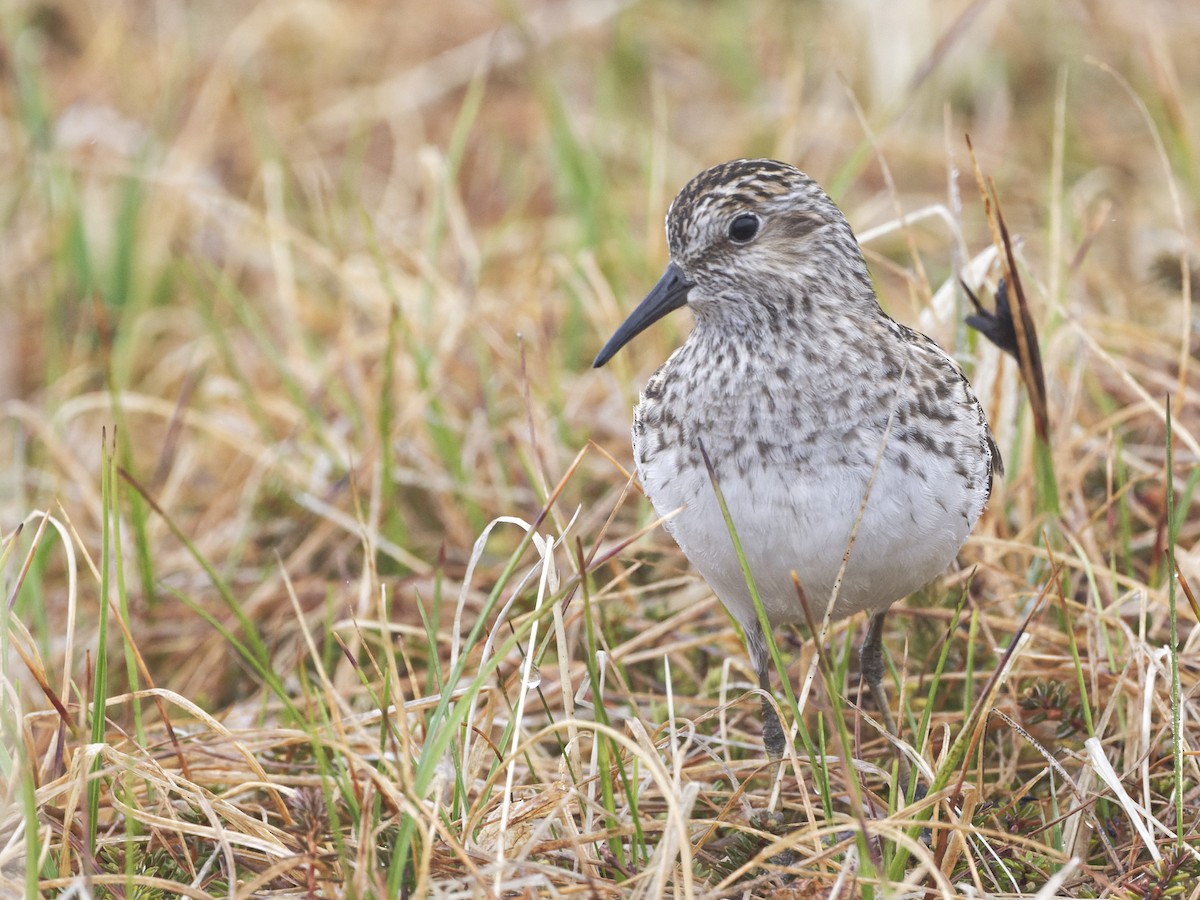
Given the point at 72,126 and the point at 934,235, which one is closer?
the point at 934,235

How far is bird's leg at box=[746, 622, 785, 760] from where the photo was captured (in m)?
3.72

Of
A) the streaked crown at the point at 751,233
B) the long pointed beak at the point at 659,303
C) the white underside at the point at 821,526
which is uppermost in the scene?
the streaked crown at the point at 751,233

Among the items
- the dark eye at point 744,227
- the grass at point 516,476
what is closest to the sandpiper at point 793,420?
the dark eye at point 744,227

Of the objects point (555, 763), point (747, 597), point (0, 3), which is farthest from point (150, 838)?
point (0, 3)

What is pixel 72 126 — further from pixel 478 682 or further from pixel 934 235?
pixel 478 682

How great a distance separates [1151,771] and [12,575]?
3.55 meters

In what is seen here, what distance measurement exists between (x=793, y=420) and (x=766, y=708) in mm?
813

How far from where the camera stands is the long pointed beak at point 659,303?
11.9 feet

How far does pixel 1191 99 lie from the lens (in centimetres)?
787

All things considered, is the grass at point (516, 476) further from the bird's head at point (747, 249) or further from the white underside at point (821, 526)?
the bird's head at point (747, 249)

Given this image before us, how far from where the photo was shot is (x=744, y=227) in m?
3.56

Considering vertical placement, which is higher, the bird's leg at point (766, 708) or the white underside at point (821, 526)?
the white underside at point (821, 526)

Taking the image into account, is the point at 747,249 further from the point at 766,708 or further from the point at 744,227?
the point at 766,708

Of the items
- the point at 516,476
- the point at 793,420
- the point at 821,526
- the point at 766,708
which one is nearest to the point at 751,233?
the point at 793,420
